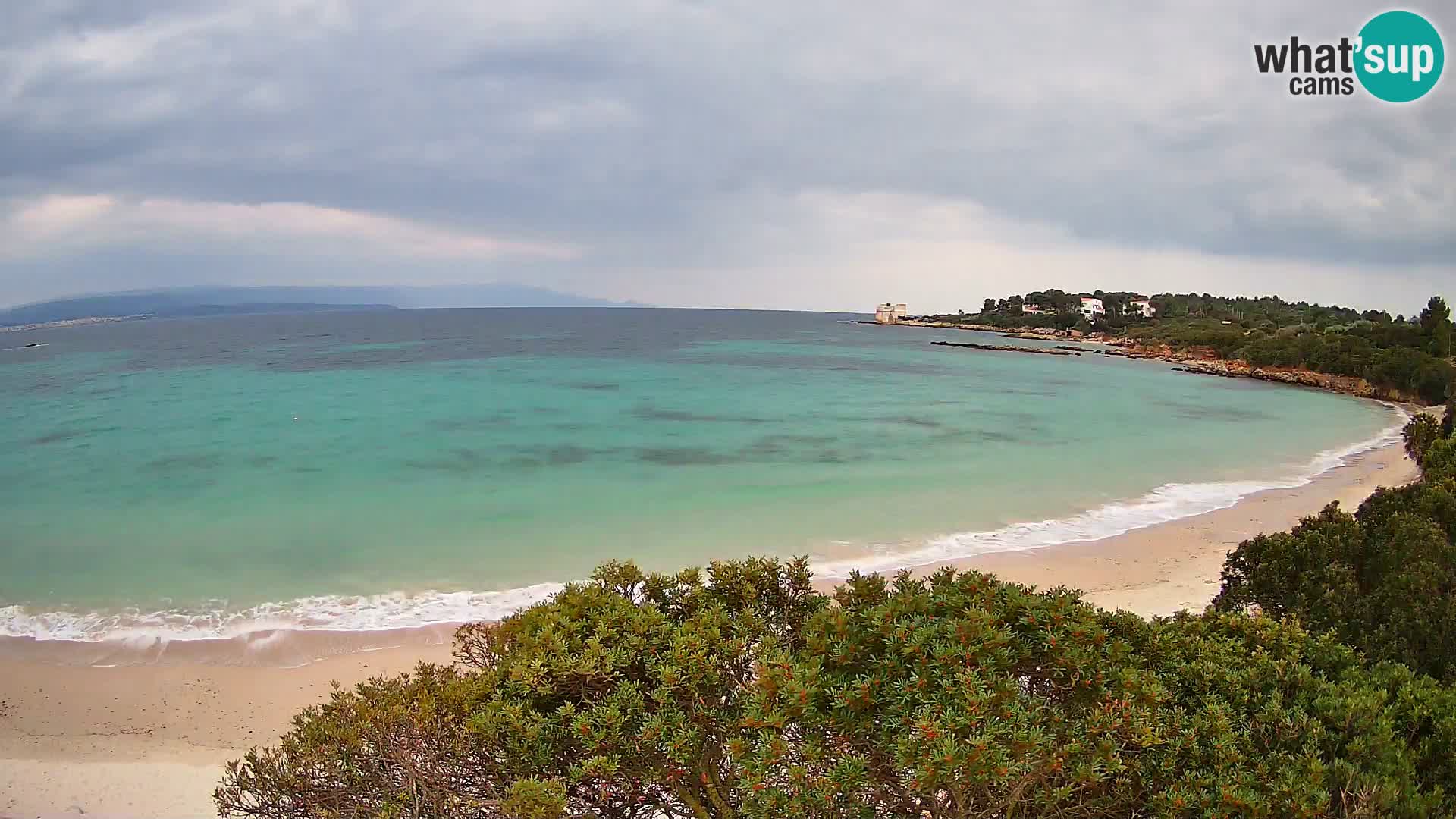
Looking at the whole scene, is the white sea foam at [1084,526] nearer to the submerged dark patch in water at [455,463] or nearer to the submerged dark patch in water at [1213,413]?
the submerged dark patch in water at [1213,413]

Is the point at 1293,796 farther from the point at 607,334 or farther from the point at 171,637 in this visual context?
the point at 607,334

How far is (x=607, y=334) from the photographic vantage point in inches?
3740

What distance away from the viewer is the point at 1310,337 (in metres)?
49.5

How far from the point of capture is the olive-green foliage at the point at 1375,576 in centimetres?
447

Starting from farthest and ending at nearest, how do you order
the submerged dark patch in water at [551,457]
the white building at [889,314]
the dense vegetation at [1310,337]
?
the white building at [889,314]
the dense vegetation at [1310,337]
the submerged dark patch in water at [551,457]

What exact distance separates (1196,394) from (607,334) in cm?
7047

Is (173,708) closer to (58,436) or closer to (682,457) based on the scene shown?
(682,457)

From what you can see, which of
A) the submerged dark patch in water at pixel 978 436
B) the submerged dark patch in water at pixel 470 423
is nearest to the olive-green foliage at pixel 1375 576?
the submerged dark patch in water at pixel 978 436

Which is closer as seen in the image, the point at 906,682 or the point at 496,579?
the point at 906,682

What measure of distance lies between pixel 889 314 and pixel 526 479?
143196mm

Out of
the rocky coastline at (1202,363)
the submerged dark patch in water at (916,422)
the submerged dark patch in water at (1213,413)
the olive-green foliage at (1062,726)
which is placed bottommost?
the submerged dark patch in water at (916,422)

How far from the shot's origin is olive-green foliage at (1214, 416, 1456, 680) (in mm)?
4469

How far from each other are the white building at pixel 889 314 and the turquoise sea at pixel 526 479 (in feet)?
372

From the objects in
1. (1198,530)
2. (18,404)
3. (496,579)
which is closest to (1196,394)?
(1198,530)
